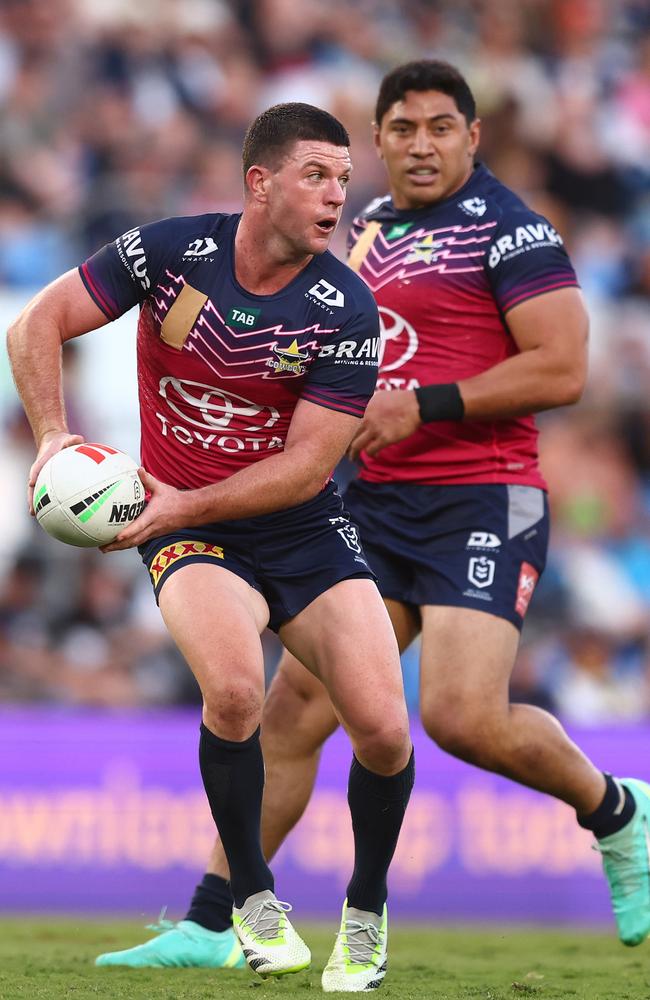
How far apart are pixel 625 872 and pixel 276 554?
6.89 feet

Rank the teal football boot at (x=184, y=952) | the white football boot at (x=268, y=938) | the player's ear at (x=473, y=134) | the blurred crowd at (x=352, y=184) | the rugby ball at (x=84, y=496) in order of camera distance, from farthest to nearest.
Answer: the blurred crowd at (x=352, y=184) < the player's ear at (x=473, y=134) < the teal football boot at (x=184, y=952) < the rugby ball at (x=84, y=496) < the white football boot at (x=268, y=938)

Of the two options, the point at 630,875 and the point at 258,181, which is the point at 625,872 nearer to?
the point at 630,875

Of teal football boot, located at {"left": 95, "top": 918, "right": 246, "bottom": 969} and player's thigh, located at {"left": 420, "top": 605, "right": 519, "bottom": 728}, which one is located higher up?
player's thigh, located at {"left": 420, "top": 605, "right": 519, "bottom": 728}

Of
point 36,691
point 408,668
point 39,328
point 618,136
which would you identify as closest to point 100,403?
point 36,691

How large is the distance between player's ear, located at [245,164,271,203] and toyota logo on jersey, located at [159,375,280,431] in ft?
2.02

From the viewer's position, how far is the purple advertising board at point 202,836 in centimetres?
824

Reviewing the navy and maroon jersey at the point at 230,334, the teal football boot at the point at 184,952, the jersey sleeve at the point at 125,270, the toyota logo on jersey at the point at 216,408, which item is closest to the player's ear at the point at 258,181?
the navy and maroon jersey at the point at 230,334

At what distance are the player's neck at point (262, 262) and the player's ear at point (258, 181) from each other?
97mm

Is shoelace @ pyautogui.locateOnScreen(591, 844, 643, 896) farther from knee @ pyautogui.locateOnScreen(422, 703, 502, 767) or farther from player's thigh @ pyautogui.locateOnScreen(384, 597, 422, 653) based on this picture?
player's thigh @ pyautogui.locateOnScreen(384, 597, 422, 653)

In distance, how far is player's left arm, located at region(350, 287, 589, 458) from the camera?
5.49 meters

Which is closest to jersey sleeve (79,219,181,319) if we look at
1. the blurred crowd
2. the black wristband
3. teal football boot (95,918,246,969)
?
the black wristband

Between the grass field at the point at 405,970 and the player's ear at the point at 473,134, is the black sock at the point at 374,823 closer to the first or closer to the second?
the grass field at the point at 405,970

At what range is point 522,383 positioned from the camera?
5504 mm

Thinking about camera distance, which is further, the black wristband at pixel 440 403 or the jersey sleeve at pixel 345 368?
the black wristband at pixel 440 403
